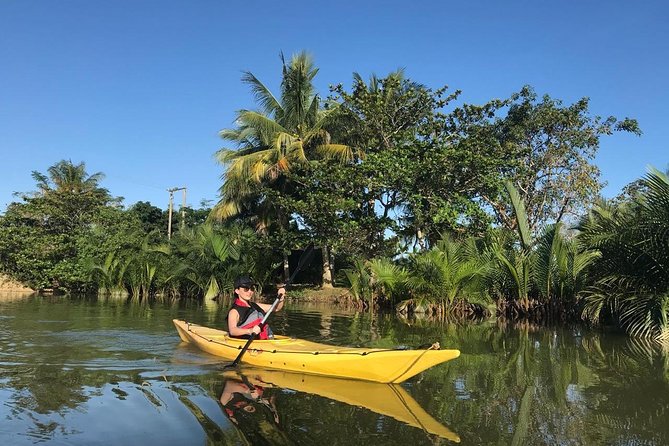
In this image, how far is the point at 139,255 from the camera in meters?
24.7

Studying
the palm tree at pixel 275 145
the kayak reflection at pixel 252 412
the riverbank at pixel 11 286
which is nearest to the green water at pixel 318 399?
the kayak reflection at pixel 252 412

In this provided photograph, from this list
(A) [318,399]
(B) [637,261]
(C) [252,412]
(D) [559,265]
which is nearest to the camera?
(C) [252,412]

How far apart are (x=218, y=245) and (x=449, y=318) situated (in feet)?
35.9

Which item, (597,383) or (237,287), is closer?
(597,383)

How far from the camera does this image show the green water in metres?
4.79

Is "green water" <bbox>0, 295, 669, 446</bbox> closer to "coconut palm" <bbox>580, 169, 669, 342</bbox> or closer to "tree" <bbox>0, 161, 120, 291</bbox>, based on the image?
"coconut palm" <bbox>580, 169, 669, 342</bbox>

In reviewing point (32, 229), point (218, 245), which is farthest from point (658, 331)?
point (32, 229)

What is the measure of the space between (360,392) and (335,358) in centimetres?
64

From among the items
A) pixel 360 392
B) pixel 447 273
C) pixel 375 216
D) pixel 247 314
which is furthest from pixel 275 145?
pixel 360 392

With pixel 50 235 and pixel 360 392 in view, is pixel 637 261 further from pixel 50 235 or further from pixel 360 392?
pixel 50 235

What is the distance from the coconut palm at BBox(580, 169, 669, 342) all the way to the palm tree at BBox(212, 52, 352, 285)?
11.8 m

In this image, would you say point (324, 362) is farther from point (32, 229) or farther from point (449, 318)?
point (32, 229)

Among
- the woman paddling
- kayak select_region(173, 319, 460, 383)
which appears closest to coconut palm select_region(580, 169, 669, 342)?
kayak select_region(173, 319, 460, 383)

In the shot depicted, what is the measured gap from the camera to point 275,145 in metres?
23.3
